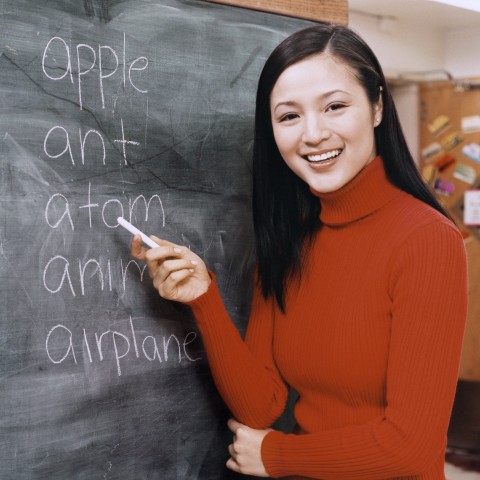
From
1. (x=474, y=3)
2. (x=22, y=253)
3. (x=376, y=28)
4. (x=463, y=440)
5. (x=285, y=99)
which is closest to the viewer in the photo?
(x=22, y=253)

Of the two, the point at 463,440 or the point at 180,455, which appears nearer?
the point at 180,455

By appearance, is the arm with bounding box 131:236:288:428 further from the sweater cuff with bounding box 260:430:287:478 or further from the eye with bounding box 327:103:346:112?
the eye with bounding box 327:103:346:112

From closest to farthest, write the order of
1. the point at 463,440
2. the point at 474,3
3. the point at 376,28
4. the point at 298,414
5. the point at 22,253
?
the point at 22,253 → the point at 298,414 → the point at 463,440 → the point at 474,3 → the point at 376,28

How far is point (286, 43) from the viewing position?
126 centimetres

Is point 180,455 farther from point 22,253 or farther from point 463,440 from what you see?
point 463,440

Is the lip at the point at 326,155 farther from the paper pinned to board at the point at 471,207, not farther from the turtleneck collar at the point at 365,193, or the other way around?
the paper pinned to board at the point at 471,207

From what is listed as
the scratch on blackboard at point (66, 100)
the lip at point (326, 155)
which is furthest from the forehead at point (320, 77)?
the scratch on blackboard at point (66, 100)

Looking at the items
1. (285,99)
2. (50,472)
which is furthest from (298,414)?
(285,99)

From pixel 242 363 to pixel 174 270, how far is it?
0.79 ft

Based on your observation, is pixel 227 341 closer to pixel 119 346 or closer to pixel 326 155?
pixel 119 346

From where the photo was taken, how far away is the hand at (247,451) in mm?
1305

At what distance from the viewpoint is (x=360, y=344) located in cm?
123

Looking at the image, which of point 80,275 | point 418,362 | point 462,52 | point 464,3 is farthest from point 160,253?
point 462,52

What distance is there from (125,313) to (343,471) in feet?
1.55
